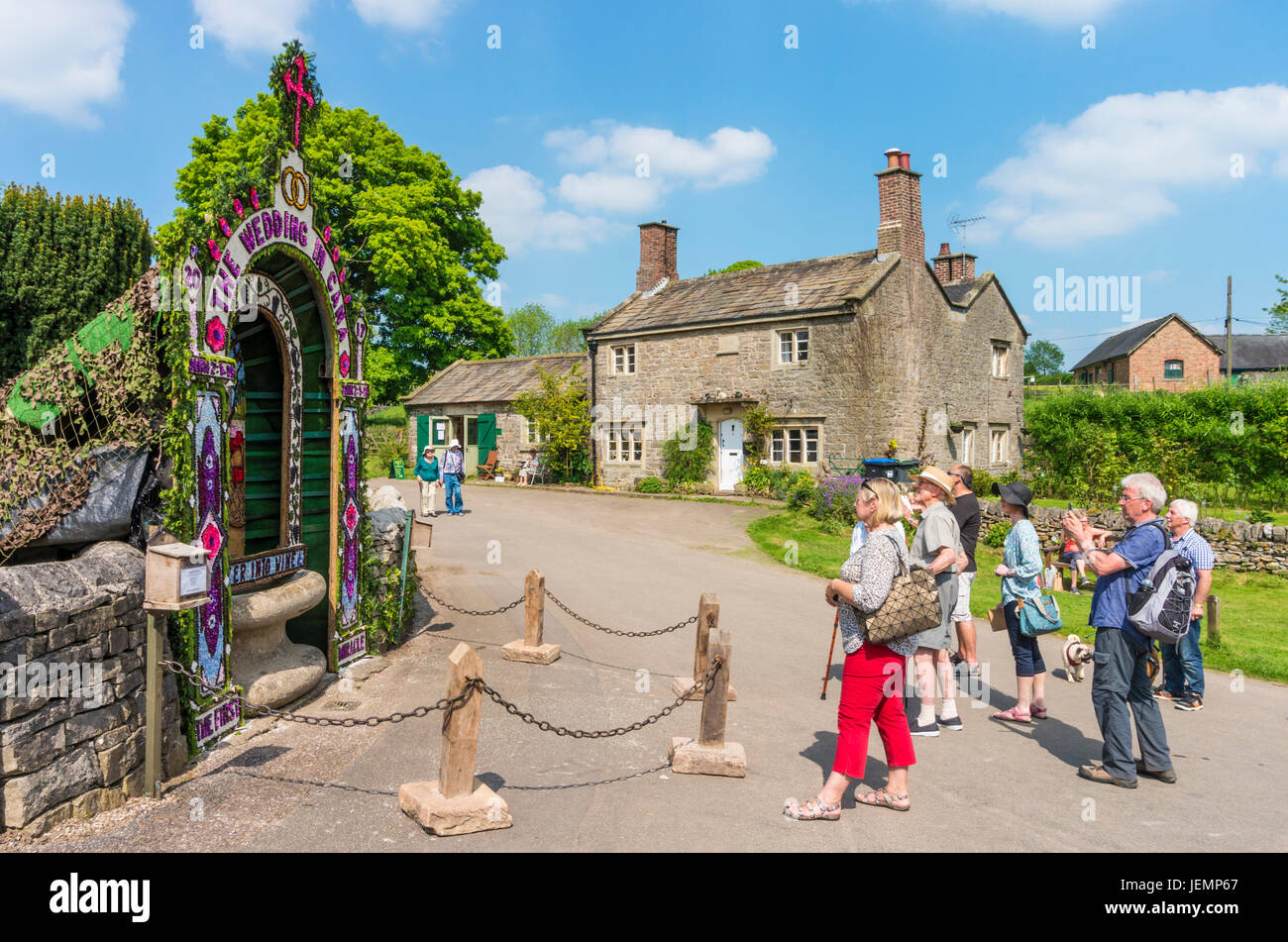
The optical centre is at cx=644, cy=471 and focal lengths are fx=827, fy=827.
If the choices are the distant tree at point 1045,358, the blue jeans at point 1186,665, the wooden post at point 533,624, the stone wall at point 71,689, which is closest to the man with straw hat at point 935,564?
the blue jeans at point 1186,665

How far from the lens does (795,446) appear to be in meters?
24.5

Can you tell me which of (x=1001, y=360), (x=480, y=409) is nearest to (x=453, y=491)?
(x=480, y=409)

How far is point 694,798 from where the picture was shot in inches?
204

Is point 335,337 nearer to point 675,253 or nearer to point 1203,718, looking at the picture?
point 1203,718

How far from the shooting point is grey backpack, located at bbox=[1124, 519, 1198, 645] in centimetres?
526

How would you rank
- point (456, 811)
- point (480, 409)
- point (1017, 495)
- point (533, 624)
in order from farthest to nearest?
point (480, 409), point (533, 624), point (1017, 495), point (456, 811)

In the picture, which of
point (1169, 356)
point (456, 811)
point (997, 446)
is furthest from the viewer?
point (1169, 356)

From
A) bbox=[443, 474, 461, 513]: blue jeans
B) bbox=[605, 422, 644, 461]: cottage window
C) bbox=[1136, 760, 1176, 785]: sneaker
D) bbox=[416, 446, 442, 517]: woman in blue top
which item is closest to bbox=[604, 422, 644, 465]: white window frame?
bbox=[605, 422, 644, 461]: cottage window

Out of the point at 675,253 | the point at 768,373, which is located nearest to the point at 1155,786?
the point at 768,373

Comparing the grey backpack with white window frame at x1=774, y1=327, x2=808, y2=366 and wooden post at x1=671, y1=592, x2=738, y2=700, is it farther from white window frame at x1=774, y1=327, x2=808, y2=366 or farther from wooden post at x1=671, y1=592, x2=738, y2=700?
Answer: white window frame at x1=774, y1=327, x2=808, y2=366

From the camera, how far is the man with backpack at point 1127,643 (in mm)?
5391

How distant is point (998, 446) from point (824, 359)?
9.52 meters

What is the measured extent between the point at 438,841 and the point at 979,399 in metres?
27.0

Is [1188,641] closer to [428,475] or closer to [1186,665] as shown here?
[1186,665]
